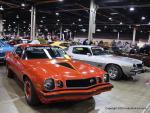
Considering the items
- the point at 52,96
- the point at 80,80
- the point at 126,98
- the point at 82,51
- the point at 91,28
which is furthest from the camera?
the point at 91,28

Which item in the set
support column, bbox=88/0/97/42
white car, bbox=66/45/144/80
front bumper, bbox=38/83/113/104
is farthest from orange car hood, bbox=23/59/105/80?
support column, bbox=88/0/97/42

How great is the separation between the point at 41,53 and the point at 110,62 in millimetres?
2970

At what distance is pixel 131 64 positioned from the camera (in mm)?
6828

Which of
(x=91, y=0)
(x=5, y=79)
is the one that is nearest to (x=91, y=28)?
(x=91, y=0)

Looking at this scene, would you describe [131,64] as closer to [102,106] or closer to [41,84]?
[102,106]

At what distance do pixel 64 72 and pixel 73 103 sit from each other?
964 millimetres

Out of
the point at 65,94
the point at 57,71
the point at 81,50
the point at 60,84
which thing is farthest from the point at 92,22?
the point at 65,94

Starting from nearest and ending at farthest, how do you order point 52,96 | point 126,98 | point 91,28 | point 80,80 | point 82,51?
1. point 52,96
2. point 80,80
3. point 126,98
4. point 82,51
5. point 91,28

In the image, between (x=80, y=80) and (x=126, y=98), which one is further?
(x=126, y=98)

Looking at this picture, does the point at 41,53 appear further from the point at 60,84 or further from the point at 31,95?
the point at 60,84

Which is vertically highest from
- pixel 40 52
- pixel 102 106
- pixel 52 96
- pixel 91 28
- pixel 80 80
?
pixel 91 28

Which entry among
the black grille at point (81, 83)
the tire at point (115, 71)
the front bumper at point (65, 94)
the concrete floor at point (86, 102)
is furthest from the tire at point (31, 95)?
the tire at point (115, 71)

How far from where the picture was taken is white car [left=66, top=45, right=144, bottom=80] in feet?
22.6

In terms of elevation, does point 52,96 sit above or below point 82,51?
below
